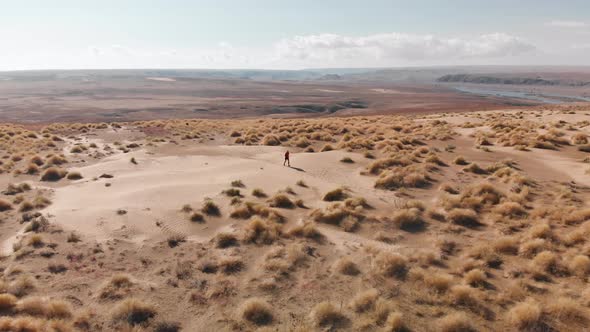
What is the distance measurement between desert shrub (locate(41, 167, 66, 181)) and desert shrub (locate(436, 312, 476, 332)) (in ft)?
67.5

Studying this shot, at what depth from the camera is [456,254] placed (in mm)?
10211

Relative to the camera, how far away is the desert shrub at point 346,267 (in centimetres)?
940

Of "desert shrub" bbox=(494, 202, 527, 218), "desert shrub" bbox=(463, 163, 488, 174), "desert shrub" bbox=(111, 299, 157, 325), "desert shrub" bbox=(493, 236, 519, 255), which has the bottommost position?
"desert shrub" bbox=(111, 299, 157, 325)

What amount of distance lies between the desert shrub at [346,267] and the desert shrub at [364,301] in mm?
1207

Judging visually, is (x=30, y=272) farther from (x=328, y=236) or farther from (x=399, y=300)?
(x=399, y=300)

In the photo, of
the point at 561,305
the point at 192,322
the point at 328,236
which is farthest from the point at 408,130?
the point at 192,322

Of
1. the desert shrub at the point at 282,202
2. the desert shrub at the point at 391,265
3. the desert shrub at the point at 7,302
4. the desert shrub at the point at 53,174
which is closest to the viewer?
the desert shrub at the point at 7,302

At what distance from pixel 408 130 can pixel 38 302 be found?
30.8 m

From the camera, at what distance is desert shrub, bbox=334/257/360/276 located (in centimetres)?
940

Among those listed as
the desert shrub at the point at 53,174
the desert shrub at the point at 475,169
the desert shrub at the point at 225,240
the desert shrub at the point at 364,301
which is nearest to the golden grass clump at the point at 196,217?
the desert shrub at the point at 225,240

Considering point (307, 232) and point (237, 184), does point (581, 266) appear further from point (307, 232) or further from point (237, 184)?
point (237, 184)

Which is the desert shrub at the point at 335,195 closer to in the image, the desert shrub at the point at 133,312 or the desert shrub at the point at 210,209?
the desert shrub at the point at 210,209

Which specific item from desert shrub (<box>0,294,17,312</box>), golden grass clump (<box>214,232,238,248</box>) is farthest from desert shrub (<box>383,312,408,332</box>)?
desert shrub (<box>0,294,17,312</box>)

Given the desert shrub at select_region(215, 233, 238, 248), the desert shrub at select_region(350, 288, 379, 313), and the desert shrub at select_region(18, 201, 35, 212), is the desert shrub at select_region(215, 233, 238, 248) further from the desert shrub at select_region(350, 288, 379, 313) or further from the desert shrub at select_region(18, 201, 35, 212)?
the desert shrub at select_region(18, 201, 35, 212)
